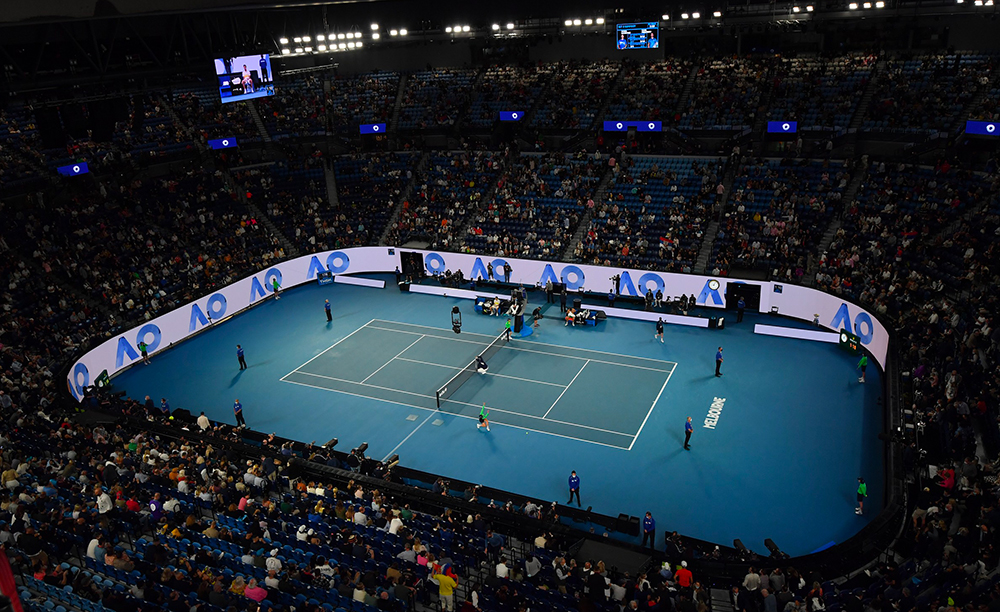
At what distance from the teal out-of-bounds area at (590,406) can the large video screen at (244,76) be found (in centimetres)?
1275

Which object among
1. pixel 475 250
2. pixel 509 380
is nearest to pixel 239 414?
pixel 509 380

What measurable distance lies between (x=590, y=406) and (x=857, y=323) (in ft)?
44.1

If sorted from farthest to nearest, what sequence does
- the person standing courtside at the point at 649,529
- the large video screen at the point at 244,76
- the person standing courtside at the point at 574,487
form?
1. the large video screen at the point at 244,76
2. the person standing courtside at the point at 574,487
3. the person standing courtside at the point at 649,529

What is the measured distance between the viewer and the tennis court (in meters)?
27.8

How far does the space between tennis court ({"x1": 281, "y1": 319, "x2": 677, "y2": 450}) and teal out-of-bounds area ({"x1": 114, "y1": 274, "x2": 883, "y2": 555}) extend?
10 centimetres

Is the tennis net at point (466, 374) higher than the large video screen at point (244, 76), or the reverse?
the large video screen at point (244, 76)

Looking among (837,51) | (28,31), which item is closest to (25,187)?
(28,31)

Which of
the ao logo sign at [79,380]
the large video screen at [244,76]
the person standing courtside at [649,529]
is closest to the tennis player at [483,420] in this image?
the person standing courtside at [649,529]

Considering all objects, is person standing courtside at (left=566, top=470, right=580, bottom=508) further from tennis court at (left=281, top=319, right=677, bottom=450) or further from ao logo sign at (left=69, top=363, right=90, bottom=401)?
ao logo sign at (left=69, top=363, right=90, bottom=401)

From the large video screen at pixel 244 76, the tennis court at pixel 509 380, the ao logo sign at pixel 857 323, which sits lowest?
the tennis court at pixel 509 380

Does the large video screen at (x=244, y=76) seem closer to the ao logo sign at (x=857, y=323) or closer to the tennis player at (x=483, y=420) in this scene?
the tennis player at (x=483, y=420)

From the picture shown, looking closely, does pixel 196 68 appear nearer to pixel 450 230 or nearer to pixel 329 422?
pixel 329 422

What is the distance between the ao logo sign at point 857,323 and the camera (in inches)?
1206

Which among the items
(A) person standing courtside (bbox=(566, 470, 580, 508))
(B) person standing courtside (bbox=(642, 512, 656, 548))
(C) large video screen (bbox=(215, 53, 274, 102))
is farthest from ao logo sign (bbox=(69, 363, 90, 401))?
(B) person standing courtside (bbox=(642, 512, 656, 548))
